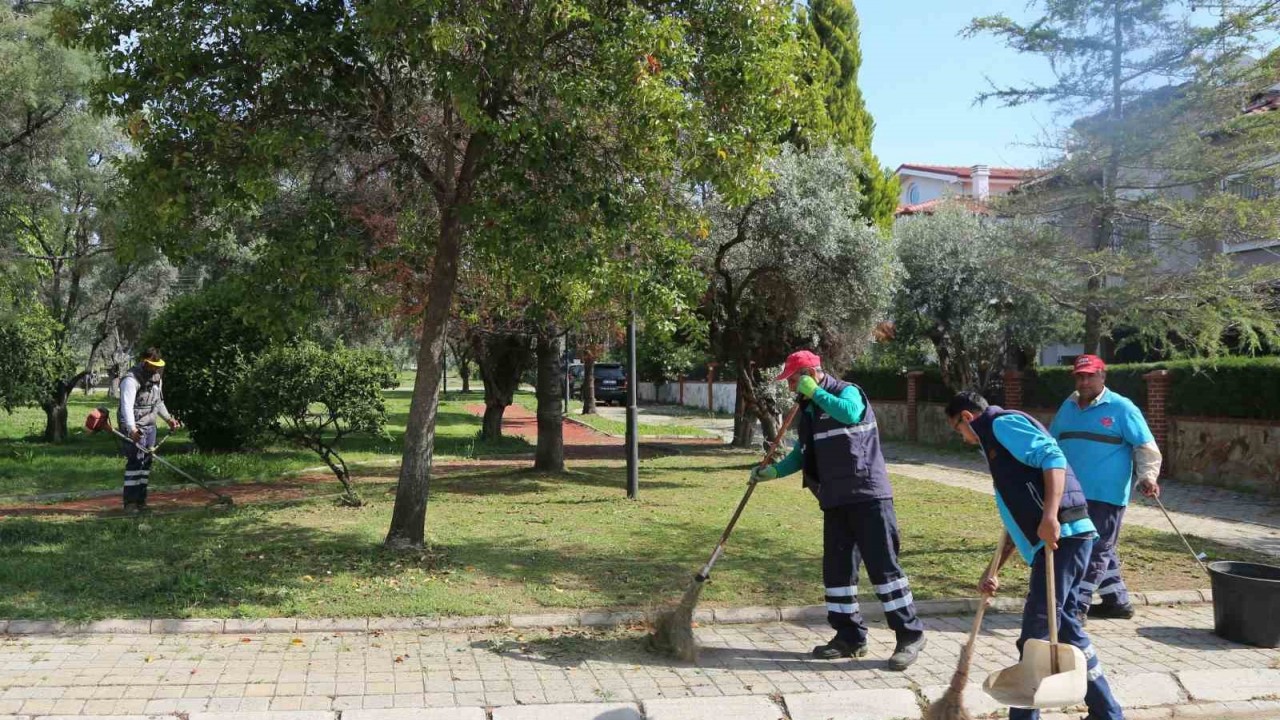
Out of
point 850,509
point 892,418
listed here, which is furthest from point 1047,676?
point 892,418

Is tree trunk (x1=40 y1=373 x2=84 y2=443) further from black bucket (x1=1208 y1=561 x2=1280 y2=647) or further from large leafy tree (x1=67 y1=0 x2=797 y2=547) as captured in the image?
black bucket (x1=1208 y1=561 x2=1280 y2=647)

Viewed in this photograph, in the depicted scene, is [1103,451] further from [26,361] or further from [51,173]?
[51,173]

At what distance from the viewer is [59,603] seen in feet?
21.0

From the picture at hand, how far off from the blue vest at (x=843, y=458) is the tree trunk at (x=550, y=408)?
9122 mm

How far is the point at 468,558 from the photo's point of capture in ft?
26.3

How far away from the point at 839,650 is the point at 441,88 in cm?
545

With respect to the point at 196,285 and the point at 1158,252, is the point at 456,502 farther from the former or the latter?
the point at 196,285

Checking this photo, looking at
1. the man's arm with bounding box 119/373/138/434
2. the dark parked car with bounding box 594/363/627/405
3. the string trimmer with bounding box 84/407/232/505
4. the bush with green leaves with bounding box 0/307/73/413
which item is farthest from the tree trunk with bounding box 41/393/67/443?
the dark parked car with bounding box 594/363/627/405

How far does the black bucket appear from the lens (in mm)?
5957

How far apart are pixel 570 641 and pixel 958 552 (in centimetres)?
443

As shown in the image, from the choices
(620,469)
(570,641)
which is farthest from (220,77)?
(620,469)

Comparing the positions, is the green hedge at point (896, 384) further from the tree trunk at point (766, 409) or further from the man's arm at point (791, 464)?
the man's arm at point (791, 464)

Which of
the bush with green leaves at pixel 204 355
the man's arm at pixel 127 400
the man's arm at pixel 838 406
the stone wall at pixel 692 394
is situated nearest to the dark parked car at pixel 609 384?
the stone wall at pixel 692 394

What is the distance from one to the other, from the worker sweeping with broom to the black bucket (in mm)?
2178
